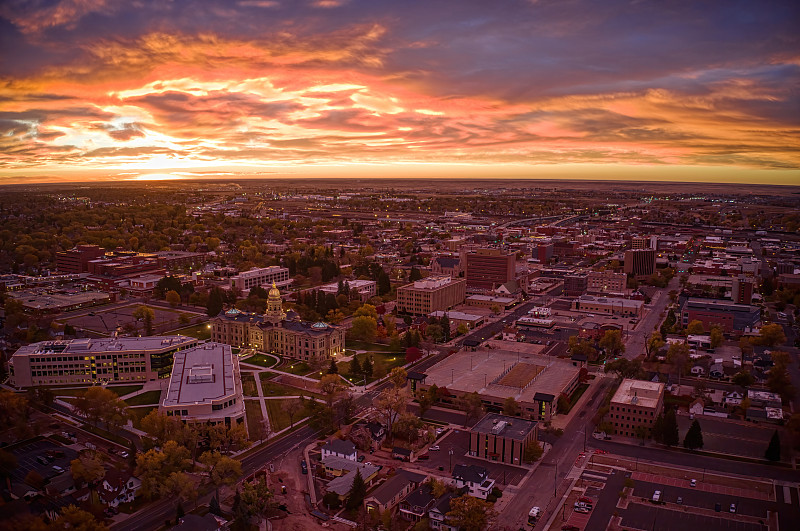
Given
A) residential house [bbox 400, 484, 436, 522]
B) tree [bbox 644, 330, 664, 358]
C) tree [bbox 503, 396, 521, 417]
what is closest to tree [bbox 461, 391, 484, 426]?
tree [bbox 503, 396, 521, 417]

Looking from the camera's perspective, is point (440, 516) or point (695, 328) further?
point (695, 328)

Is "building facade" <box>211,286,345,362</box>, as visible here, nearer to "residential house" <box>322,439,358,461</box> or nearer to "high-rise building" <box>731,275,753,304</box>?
"residential house" <box>322,439,358,461</box>

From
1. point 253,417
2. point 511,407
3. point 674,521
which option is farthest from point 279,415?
point 674,521

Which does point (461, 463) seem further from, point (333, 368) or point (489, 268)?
point (489, 268)

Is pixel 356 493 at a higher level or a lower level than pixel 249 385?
higher

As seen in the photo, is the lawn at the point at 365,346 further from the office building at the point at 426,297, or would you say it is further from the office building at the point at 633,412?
the office building at the point at 633,412

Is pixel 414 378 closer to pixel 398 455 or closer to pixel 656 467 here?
pixel 398 455
